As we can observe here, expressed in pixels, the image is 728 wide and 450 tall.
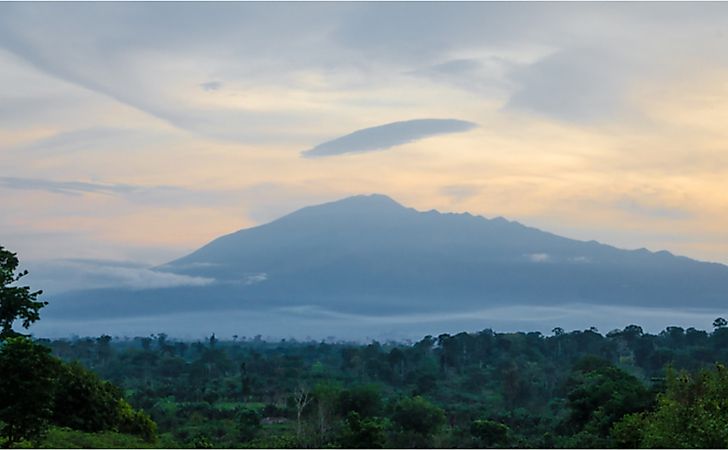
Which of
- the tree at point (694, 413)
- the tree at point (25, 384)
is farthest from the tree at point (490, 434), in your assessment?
the tree at point (25, 384)

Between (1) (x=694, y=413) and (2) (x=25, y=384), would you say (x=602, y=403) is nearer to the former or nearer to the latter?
(1) (x=694, y=413)

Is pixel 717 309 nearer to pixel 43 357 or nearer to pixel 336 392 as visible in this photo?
pixel 336 392

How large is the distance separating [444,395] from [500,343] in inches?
779

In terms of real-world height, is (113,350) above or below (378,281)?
below

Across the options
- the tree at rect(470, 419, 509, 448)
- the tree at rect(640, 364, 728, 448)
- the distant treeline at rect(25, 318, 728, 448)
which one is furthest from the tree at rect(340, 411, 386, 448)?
the tree at rect(640, 364, 728, 448)

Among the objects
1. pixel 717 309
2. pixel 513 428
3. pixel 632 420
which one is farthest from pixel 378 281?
pixel 632 420

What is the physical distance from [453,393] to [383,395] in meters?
3.89

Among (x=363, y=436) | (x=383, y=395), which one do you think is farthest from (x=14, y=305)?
(x=383, y=395)

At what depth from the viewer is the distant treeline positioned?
20.4 meters

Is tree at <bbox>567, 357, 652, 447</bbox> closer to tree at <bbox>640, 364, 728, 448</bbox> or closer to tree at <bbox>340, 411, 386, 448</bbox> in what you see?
tree at <bbox>340, 411, 386, 448</bbox>

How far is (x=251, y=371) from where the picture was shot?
5441 cm

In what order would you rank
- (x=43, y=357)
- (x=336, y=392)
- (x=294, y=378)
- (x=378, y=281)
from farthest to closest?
(x=378, y=281) → (x=294, y=378) → (x=336, y=392) → (x=43, y=357)

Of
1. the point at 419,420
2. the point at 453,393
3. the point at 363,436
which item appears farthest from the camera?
the point at 453,393

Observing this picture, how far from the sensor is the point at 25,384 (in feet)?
40.9
